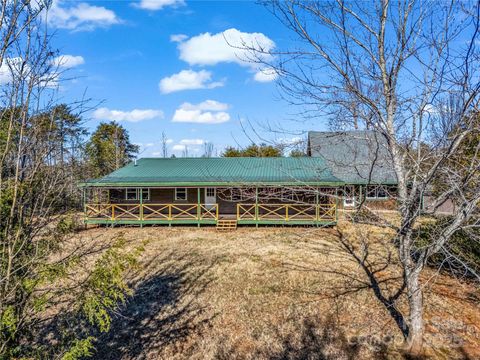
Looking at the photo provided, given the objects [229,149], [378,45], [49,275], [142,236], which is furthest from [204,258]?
[229,149]

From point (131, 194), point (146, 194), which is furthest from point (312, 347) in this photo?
point (131, 194)

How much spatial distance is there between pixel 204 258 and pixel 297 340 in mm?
5898

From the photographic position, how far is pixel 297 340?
7.49m

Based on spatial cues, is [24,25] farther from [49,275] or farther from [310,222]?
[310,222]

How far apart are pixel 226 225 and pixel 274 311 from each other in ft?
31.3

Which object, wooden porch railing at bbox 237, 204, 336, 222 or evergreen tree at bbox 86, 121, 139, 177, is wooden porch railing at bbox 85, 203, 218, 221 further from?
evergreen tree at bbox 86, 121, 139, 177

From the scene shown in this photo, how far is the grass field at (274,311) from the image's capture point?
23.5ft

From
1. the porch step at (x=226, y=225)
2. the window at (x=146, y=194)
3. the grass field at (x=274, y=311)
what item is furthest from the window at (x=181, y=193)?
the grass field at (x=274, y=311)

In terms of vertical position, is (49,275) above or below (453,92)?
below

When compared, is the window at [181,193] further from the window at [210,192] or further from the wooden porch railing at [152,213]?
the window at [210,192]

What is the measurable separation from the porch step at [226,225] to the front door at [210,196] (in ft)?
8.13

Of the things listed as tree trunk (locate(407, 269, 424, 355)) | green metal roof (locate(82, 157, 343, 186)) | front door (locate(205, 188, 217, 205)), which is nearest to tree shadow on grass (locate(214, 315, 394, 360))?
tree trunk (locate(407, 269, 424, 355))

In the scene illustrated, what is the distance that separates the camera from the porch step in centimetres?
1767

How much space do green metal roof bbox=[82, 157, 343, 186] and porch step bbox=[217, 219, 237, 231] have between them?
2.25 m
